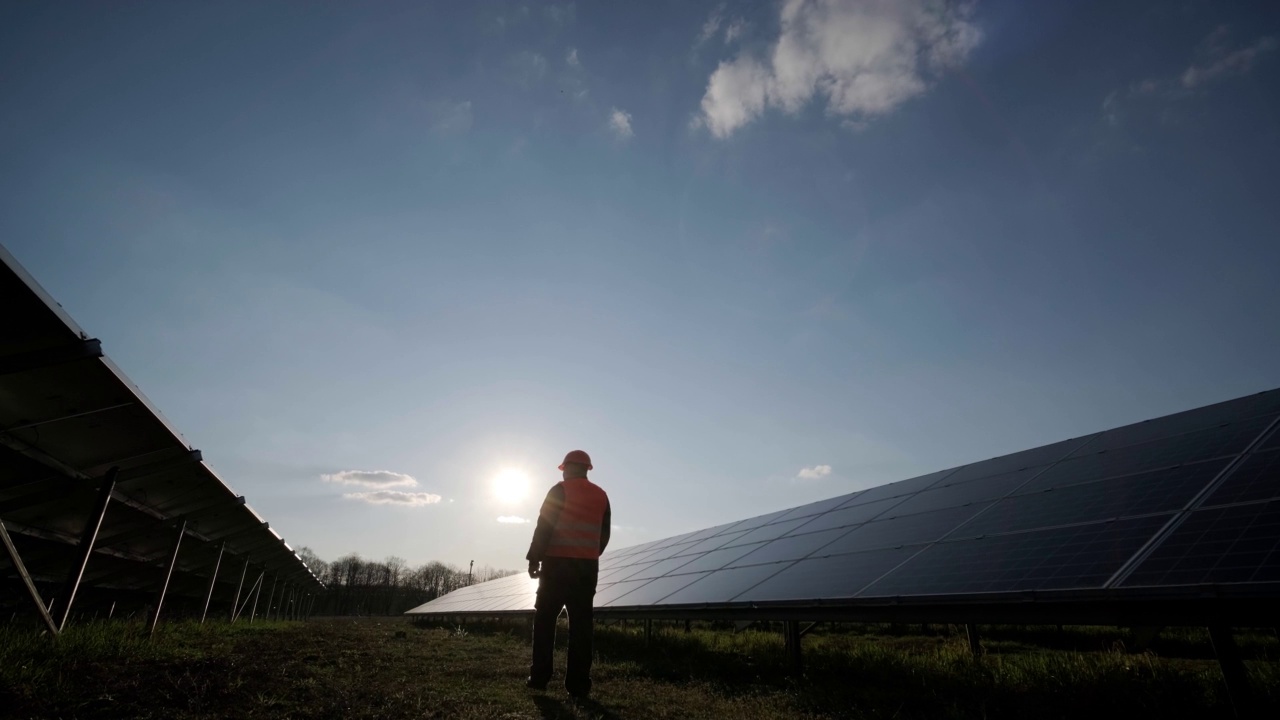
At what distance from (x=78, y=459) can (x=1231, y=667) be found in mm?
11338

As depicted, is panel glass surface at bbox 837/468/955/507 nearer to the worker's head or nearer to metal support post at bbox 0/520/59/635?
the worker's head

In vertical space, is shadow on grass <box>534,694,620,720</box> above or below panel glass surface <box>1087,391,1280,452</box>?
below

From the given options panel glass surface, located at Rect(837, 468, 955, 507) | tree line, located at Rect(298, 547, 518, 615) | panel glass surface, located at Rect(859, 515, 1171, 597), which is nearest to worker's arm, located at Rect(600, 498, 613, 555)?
panel glass surface, located at Rect(859, 515, 1171, 597)

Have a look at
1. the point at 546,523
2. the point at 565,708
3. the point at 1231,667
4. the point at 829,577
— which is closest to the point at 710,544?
the point at 829,577

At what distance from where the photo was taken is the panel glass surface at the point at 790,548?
9.18m

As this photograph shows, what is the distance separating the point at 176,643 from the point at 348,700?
16.6ft

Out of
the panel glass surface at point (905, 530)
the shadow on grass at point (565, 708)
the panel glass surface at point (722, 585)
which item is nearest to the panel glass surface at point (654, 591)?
the panel glass surface at point (722, 585)

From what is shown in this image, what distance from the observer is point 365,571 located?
4697 inches

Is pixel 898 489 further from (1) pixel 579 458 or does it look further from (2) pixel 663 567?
(1) pixel 579 458

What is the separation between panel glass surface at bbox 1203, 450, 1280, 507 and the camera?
15.3 ft

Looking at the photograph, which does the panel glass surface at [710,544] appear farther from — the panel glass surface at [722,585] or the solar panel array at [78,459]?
the solar panel array at [78,459]

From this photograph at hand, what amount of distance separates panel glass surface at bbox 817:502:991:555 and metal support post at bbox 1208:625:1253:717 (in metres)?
3.46

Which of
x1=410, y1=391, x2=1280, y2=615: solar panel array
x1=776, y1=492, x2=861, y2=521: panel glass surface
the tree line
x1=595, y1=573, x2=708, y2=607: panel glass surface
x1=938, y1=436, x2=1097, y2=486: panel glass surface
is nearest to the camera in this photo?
x1=410, y1=391, x2=1280, y2=615: solar panel array

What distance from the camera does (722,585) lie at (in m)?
8.83
